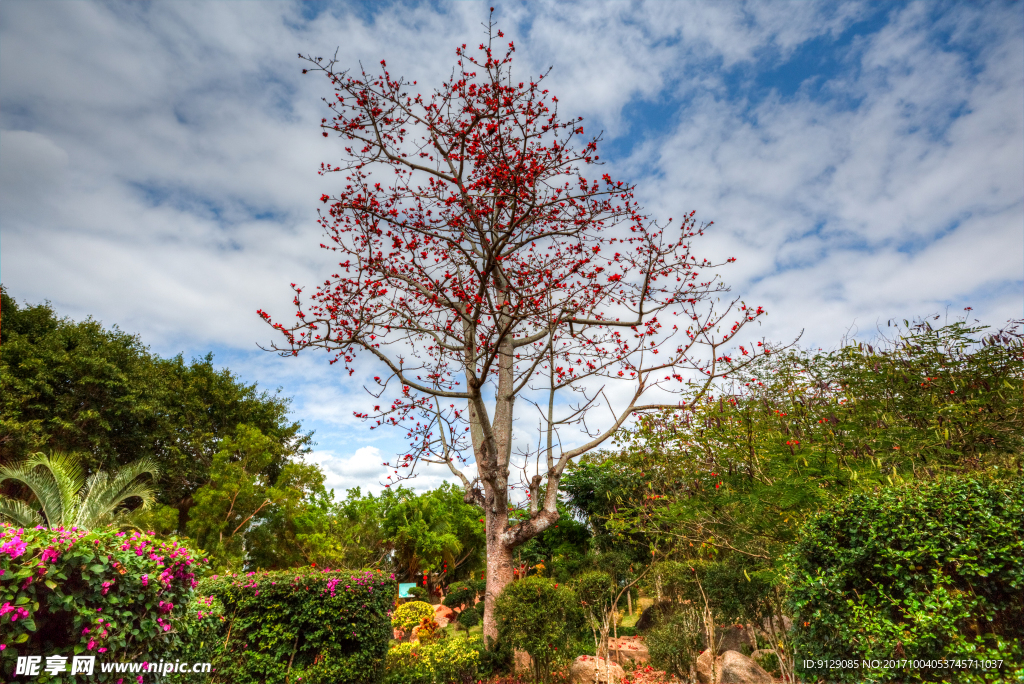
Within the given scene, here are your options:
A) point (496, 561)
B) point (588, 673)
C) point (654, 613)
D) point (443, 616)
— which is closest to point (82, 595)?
point (496, 561)

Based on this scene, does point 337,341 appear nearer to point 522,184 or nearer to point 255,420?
point 522,184

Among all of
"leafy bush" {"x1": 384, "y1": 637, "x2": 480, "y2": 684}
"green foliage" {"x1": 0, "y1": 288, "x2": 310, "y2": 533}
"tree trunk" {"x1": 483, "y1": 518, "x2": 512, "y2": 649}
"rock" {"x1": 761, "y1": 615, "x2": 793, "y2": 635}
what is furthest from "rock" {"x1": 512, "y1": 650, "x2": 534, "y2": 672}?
"green foliage" {"x1": 0, "y1": 288, "x2": 310, "y2": 533}

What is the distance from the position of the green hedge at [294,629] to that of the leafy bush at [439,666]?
0.41 metres

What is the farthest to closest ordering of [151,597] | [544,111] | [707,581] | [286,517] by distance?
[286,517] < [707,581] < [544,111] < [151,597]

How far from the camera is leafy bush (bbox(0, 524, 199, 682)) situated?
3830 millimetres

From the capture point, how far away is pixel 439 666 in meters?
7.32

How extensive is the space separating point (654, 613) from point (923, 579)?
8705mm

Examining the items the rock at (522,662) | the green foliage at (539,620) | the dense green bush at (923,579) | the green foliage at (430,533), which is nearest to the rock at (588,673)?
the rock at (522,662)

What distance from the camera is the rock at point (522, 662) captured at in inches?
292

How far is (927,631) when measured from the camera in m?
3.84

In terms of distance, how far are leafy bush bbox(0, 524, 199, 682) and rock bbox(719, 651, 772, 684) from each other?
7223 mm

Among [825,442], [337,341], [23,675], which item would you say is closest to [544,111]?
[337,341]

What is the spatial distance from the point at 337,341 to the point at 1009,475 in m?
7.51

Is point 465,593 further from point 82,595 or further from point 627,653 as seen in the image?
point 82,595
